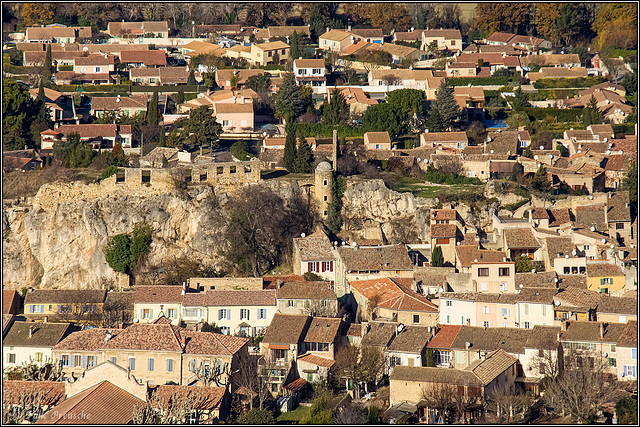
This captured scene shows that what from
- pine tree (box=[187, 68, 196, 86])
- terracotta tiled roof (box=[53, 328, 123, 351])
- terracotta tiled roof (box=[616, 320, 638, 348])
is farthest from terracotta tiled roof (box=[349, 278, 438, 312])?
pine tree (box=[187, 68, 196, 86])

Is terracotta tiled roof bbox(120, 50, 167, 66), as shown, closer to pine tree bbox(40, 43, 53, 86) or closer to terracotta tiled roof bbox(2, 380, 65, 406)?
pine tree bbox(40, 43, 53, 86)

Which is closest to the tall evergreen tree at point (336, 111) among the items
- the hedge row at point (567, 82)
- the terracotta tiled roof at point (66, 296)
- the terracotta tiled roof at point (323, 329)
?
the hedge row at point (567, 82)

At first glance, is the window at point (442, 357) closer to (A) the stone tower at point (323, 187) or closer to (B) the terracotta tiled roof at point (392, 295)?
(B) the terracotta tiled roof at point (392, 295)

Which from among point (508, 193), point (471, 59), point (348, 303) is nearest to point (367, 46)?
point (471, 59)

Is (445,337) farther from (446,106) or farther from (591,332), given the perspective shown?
(446,106)

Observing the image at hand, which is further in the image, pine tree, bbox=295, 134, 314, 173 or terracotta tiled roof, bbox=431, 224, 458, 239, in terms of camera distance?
pine tree, bbox=295, 134, 314, 173
